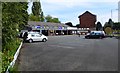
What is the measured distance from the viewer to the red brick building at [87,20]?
126m

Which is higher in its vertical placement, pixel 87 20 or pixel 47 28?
pixel 87 20

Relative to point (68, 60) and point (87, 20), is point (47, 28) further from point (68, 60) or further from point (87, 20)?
point (68, 60)

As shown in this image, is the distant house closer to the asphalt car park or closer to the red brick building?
the red brick building

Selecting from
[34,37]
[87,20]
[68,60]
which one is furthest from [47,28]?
[68,60]

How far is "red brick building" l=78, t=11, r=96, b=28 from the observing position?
4945 inches

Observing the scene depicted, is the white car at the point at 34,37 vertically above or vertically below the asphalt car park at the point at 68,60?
above

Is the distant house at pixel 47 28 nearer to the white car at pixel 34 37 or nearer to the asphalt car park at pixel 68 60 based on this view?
the white car at pixel 34 37

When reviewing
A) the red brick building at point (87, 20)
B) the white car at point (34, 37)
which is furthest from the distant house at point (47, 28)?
the white car at point (34, 37)

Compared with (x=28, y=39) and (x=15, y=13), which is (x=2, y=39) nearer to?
(x=15, y=13)

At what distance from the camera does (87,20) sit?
436 feet

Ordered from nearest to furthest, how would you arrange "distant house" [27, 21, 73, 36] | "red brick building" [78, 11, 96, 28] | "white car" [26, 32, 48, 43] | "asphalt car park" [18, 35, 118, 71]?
"asphalt car park" [18, 35, 118, 71], "white car" [26, 32, 48, 43], "distant house" [27, 21, 73, 36], "red brick building" [78, 11, 96, 28]

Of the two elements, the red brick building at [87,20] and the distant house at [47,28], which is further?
the red brick building at [87,20]

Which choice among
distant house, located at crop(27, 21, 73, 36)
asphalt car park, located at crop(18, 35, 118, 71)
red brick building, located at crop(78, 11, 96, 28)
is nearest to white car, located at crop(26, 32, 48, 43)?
asphalt car park, located at crop(18, 35, 118, 71)

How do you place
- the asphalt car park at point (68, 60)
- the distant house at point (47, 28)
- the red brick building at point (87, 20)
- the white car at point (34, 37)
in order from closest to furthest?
the asphalt car park at point (68, 60), the white car at point (34, 37), the distant house at point (47, 28), the red brick building at point (87, 20)
